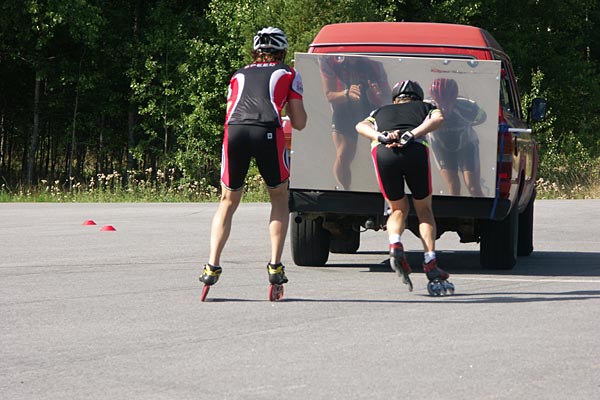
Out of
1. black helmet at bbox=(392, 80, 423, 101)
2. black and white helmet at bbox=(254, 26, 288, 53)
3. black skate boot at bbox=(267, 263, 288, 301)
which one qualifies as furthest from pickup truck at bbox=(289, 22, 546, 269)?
black skate boot at bbox=(267, 263, 288, 301)

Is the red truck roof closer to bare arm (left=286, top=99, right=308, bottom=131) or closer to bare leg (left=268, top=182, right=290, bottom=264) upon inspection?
bare arm (left=286, top=99, right=308, bottom=131)

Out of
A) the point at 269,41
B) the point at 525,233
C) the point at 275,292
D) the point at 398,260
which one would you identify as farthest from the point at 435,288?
the point at 525,233

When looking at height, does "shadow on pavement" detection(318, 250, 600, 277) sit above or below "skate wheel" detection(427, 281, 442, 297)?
below

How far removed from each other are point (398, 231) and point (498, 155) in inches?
73.3

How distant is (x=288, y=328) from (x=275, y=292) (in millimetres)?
1331

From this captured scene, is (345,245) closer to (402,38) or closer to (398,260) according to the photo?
(402,38)

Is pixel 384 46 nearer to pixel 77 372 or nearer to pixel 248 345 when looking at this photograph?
pixel 248 345

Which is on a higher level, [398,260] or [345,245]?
[398,260]

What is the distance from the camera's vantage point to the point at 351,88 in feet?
37.7

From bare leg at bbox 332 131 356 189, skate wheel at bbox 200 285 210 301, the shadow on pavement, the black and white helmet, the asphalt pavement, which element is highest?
the black and white helmet

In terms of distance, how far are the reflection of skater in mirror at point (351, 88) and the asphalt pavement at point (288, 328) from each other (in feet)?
4.62

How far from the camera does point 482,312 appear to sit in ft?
30.0

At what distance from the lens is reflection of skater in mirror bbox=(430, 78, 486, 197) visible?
11.3m

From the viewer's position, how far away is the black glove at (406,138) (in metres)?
9.92
